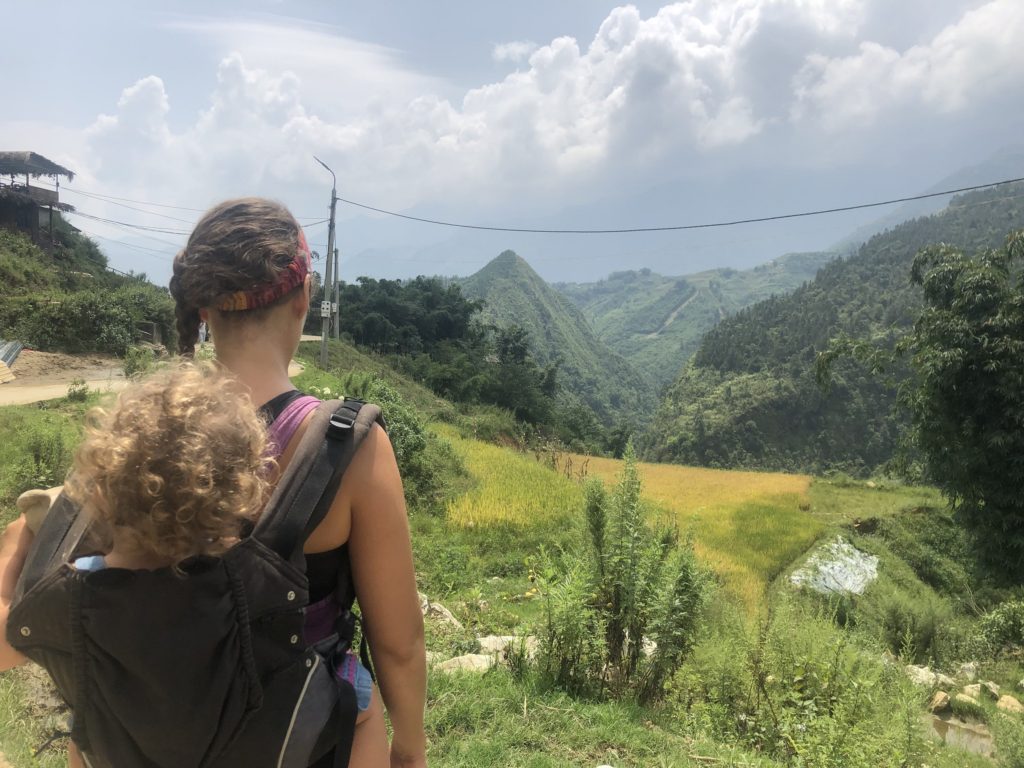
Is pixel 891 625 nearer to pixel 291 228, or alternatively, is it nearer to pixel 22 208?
pixel 291 228

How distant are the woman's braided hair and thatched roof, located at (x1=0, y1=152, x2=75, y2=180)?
31234mm

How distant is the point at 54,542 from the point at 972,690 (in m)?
8.97

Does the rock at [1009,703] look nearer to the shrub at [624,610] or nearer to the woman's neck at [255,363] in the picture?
the shrub at [624,610]

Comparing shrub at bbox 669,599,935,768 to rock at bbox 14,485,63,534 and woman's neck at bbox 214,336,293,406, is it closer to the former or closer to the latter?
woman's neck at bbox 214,336,293,406

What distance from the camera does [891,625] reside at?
860 cm

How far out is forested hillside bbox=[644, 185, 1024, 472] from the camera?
155 feet

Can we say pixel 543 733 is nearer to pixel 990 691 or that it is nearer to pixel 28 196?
pixel 990 691

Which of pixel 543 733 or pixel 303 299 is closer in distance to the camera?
pixel 303 299

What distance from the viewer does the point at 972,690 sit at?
22.5 feet

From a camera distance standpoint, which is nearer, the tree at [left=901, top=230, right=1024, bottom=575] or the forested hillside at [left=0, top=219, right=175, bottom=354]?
the tree at [left=901, top=230, right=1024, bottom=575]

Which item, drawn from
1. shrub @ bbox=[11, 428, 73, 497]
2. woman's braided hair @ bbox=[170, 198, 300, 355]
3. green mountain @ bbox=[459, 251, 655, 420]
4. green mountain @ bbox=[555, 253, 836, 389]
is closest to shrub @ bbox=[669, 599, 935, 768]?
woman's braided hair @ bbox=[170, 198, 300, 355]

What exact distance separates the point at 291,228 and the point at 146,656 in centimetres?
76

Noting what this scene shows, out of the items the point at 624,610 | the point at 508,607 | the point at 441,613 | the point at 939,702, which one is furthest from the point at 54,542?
the point at 939,702

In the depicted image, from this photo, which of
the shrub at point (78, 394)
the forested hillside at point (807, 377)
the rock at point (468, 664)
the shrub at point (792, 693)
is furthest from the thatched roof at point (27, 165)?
the forested hillside at point (807, 377)
